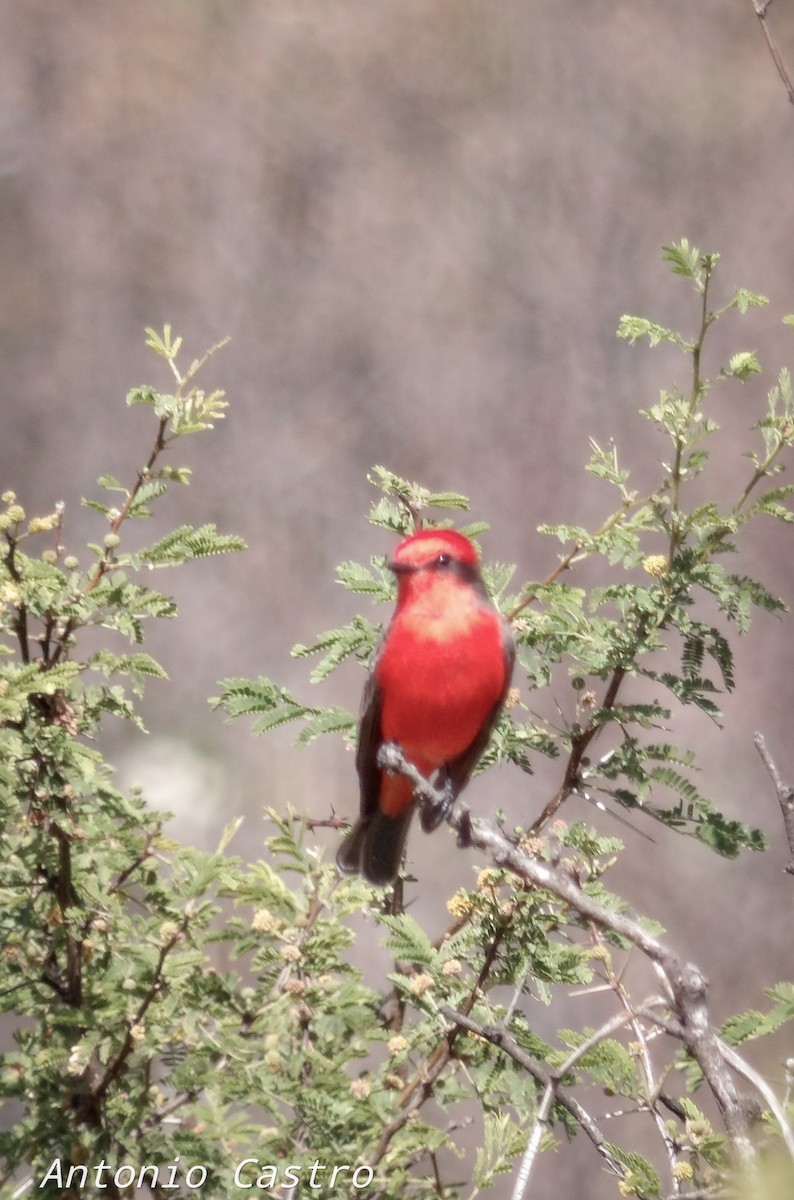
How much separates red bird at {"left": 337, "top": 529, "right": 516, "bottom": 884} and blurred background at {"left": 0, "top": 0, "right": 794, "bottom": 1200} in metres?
0.94

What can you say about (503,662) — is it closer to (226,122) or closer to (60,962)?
(60,962)

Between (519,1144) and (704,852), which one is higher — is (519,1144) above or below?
below

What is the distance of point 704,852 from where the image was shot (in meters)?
2.15

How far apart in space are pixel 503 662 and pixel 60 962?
0.58m

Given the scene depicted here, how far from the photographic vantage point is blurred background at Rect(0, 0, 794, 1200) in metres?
2.31

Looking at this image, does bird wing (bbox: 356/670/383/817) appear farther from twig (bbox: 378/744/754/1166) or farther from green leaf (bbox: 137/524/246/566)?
twig (bbox: 378/744/754/1166)

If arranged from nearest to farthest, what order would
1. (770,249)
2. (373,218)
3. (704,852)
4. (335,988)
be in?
(335,988)
(704,852)
(770,249)
(373,218)

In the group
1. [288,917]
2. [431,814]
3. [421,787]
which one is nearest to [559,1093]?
[421,787]

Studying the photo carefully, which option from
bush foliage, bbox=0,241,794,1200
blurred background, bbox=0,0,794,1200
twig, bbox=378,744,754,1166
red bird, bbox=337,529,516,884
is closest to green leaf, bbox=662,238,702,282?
bush foliage, bbox=0,241,794,1200

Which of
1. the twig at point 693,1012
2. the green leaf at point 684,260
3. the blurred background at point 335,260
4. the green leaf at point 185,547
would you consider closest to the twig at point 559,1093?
the twig at point 693,1012

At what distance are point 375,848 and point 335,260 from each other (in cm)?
153

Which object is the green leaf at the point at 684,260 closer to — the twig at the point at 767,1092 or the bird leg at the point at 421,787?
the bird leg at the point at 421,787

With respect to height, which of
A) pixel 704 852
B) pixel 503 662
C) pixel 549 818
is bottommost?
pixel 549 818

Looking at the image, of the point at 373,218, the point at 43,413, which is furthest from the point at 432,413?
the point at 43,413
